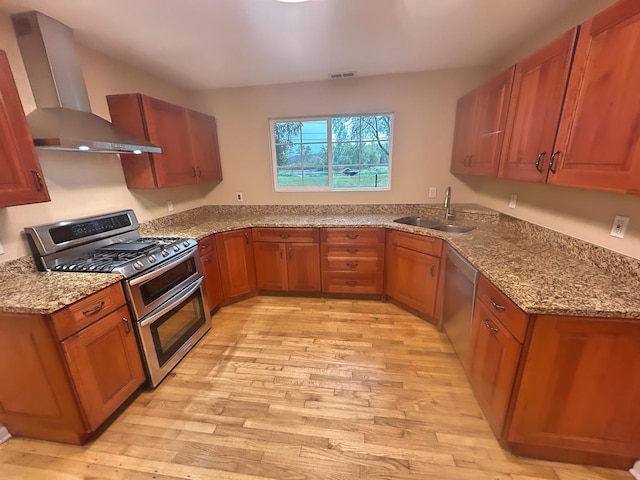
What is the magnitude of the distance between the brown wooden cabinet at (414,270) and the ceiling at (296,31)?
62.9 inches

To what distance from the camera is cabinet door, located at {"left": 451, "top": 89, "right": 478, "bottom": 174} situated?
2459 millimetres

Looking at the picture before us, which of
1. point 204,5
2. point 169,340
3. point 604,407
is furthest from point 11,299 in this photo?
point 604,407

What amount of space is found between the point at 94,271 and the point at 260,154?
2213 millimetres

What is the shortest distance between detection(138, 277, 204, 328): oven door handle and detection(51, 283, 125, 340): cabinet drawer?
20cm

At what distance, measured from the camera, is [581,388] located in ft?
4.02

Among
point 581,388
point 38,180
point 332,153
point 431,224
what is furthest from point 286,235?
point 581,388

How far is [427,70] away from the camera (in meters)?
2.79

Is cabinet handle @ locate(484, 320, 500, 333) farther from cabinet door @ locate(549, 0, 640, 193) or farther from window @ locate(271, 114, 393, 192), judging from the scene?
window @ locate(271, 114, 393, 192)

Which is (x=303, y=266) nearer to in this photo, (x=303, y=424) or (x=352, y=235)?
(x=352, y=235)

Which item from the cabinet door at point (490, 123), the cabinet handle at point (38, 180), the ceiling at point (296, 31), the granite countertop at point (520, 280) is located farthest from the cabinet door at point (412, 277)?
the cabinet handle at point (38, 180)

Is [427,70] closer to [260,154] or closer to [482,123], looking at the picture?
[482,123]

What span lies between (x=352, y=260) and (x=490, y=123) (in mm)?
1735

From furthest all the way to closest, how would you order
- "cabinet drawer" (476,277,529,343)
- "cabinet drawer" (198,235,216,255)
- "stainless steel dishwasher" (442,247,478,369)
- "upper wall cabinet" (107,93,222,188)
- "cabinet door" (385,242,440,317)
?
"cabinet drawer" (198,235,216,255) < "cabinet door" (385,242,440,317) < "upper wall cabinet" (107,93,222,188) < "stainless steel dishwasher" (442,247,478,369) < "cabinet drawer" (476,277,529,343)

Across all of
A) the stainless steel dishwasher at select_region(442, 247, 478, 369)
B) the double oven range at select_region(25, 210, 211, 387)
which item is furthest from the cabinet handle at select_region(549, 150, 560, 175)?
the double oven range at select_region(25, 210, 211, 387)
